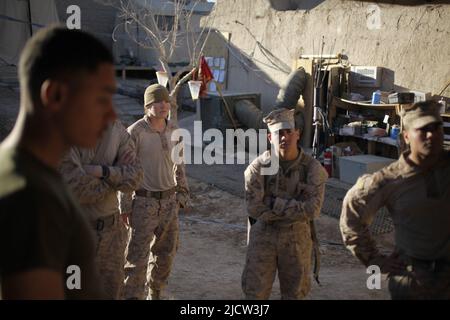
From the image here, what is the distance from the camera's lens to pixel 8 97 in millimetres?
16672

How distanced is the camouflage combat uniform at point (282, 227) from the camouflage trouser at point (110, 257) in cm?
97

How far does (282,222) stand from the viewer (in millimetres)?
4000

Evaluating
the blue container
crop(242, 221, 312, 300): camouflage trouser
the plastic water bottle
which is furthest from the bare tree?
crop(242, 221, 312, 300): camouflage trouser

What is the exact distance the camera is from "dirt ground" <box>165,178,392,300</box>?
17.6 feet

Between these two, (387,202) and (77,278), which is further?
(387,202)

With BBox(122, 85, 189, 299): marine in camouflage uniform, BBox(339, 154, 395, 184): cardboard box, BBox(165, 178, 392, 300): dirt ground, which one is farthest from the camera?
BBox(339, 154, 395, 184): cardboard box

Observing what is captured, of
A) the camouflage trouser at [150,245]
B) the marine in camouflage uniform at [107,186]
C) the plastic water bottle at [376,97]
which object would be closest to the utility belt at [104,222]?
the marine in camouflage uniform at [107,186]

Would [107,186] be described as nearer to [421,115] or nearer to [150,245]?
[150,245]

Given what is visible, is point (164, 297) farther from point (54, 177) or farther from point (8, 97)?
point (8, 97)

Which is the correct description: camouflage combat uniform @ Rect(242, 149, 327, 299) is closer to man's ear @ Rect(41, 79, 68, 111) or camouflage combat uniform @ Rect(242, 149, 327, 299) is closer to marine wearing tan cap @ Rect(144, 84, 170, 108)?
marine wearing tan cap @ Rect(144, 84, 170, 108)

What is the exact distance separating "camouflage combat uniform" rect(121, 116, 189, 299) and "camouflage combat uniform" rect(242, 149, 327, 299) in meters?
1.16

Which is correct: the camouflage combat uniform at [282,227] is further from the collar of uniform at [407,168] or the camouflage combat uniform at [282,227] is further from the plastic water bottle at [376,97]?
the plastic water bottle at [376,97]
